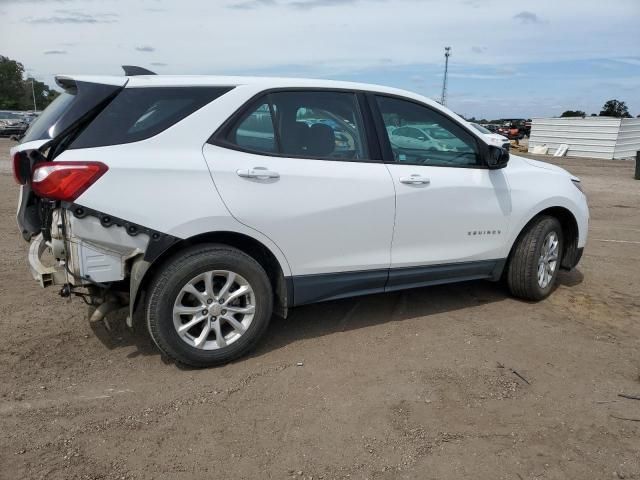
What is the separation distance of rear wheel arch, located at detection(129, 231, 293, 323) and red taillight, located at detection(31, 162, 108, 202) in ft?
1.83

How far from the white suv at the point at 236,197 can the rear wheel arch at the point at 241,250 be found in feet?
0.04

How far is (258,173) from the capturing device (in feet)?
11.6

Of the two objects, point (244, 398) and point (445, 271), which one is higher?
point (445, 271)

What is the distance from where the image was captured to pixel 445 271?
4.48 metres

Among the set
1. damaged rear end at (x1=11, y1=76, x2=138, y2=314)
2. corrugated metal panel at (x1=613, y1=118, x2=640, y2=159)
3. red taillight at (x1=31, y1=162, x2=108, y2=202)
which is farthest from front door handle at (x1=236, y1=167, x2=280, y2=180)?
corrugated metal panel at (x1=613, y1=118, x2=640, y2=159)

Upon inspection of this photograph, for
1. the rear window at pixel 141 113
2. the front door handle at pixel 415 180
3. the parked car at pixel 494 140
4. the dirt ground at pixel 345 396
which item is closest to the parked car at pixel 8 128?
the parked car at pixel 494 140

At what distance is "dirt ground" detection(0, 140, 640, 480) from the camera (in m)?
2.75

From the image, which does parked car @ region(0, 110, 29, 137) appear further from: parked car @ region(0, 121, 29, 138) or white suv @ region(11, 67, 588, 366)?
white suv @ region(11, 67, 588, 366)

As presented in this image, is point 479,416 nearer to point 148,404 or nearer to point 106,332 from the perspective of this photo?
point 148,404

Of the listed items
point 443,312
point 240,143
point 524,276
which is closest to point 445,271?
point 443,312

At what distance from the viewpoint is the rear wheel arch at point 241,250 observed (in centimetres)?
337

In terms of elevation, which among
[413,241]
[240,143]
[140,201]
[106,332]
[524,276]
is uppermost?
[240,143]

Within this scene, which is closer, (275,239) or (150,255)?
(150,255)

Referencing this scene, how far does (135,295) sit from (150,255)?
0.28 metres
